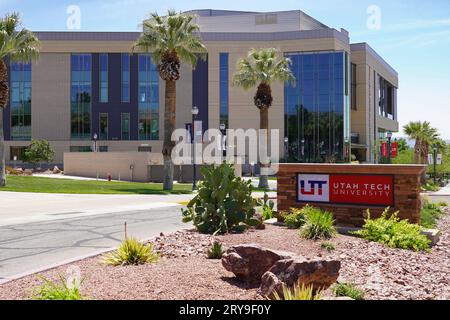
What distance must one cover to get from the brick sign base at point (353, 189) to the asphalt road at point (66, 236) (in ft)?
12.4

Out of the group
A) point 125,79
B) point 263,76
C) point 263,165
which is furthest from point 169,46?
point 125,79

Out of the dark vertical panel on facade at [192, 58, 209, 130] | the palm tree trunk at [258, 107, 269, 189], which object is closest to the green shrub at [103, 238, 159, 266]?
the palm tree trunk at [258, 107, 269, 189]

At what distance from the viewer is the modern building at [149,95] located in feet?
234

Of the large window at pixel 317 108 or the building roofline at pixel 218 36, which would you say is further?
the large window at pixel 317 108

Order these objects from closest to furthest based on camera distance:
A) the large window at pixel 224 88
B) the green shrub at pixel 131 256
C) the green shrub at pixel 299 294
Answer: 1. the green shrub at pixel 299 294
2. the green shrub at pixel 131 256
3. the large window at pixel 224 88

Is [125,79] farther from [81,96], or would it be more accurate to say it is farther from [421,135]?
[421,135]

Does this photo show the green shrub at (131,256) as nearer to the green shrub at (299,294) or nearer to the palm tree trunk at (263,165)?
the green shrub at (299,294)

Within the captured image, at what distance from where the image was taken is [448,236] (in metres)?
13.0

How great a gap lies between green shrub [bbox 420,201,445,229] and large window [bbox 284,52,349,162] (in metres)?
52.5

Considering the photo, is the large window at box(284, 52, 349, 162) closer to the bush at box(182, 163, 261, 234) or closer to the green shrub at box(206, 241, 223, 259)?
the bush at box(182, 163, 261, 234)

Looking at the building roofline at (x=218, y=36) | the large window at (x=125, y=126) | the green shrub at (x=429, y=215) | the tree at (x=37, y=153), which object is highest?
the building roofline at (x=218, y=36)

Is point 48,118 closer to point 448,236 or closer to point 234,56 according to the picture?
Result: point 234,56

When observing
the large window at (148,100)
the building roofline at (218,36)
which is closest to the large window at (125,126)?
the large window at (148,100)
